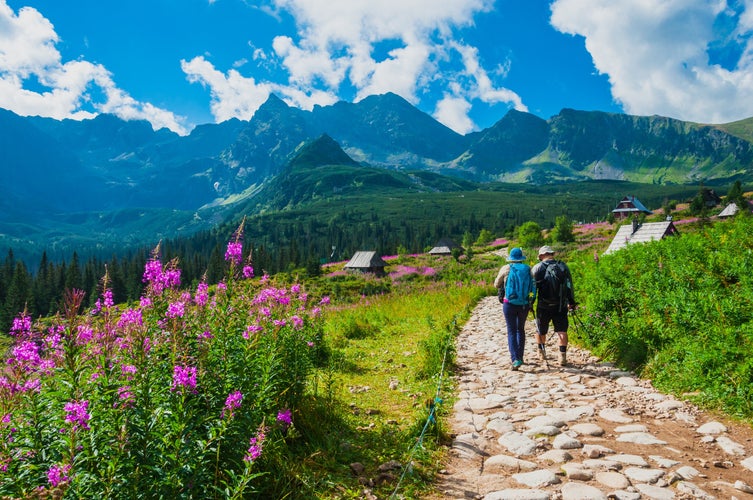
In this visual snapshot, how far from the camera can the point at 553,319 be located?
29.9 ft

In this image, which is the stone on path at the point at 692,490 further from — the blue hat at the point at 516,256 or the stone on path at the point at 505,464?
the blue hat at the point at 516,256

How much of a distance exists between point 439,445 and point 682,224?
6470 centimetres

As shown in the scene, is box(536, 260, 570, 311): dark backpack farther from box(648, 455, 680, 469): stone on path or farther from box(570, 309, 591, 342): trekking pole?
box(648, 455, 680, 469): stone on path

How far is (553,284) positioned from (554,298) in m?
0.31

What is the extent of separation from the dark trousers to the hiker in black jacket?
42 cm

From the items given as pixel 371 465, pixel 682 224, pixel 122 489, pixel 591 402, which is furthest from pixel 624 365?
pixel 682 224

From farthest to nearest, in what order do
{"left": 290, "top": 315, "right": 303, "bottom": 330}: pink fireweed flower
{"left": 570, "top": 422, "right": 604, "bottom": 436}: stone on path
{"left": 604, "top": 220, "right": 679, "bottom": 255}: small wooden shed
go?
{"left": 604, "top": 220, "right": 679, "bottom": 255}: small wooden shed → {"left": 290, "top": 315, "right": 303, "bottom": 330}: pink fireweed flower → {"left": 570, "top": 422, "right": 604, "bottom": 436}: stone on path

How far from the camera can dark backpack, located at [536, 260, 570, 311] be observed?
29.2 ft

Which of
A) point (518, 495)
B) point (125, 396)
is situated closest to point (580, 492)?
point (518, 495)

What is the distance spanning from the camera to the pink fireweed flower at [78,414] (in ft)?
8.96

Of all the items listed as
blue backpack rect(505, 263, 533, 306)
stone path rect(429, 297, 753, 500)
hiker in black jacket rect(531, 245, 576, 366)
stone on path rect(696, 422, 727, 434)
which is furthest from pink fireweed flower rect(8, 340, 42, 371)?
hiker in black jacket rect(531, 245, 576, 366)

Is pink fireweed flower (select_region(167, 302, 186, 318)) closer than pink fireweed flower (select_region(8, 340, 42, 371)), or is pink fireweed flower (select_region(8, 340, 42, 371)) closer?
pink fireweed flower (select_region(8, 340, 42, 371))

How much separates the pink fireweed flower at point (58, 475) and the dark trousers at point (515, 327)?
7.91 metres

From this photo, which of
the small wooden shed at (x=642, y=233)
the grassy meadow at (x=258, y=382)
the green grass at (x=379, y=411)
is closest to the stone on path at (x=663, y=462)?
the grassy meadow at (x=258, y=382)
